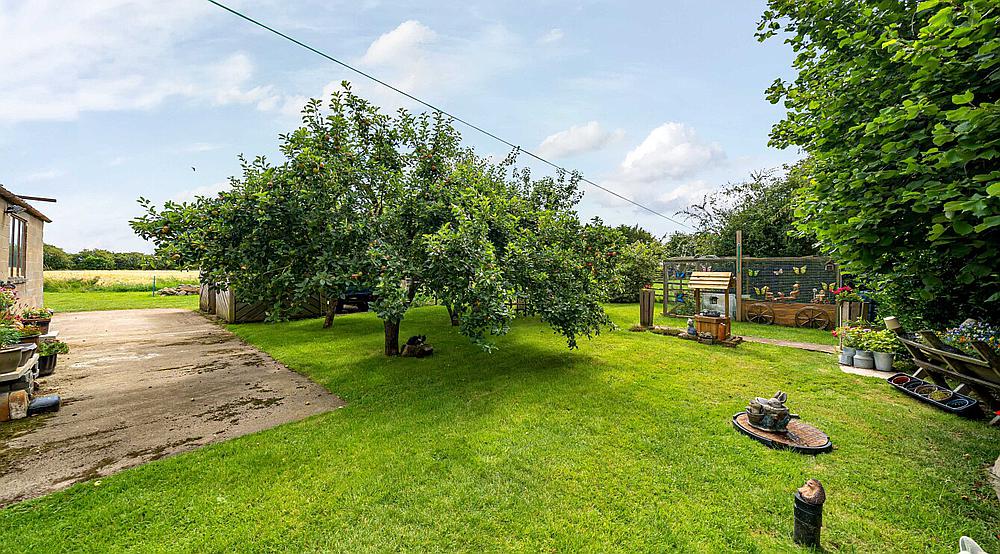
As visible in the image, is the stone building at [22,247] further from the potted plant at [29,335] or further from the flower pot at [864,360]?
the flower pot at [864,360]

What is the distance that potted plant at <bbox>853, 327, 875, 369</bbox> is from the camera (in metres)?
6.16

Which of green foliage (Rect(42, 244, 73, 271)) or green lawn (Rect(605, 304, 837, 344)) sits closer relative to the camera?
green lawn (Rect(605, 304, 837, 344))

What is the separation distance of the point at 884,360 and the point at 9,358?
11.3 meters

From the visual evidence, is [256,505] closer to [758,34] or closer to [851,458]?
[851,458]

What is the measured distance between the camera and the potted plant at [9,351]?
3.99 meters

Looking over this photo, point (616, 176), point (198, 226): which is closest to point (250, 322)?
point (198, 226)

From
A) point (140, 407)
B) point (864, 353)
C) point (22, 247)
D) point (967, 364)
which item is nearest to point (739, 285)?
point (864, 353)

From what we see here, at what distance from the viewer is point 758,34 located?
4.40m

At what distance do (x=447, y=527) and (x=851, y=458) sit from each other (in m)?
3.46

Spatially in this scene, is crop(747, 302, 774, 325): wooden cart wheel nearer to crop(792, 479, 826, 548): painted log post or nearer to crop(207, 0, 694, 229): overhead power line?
crop(207, 0, 694, 229): overhead power line

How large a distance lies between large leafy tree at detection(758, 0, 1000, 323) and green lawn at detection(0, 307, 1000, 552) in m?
1.45

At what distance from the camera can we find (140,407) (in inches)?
186

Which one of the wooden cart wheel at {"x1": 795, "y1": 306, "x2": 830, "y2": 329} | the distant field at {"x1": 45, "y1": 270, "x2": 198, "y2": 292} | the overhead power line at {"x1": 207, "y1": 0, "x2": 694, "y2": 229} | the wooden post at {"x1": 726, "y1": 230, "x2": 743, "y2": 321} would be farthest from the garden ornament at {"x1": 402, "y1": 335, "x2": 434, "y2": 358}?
the distant field at {"x1": 45, "y1": 270, "x2": 198, "y2": 292}

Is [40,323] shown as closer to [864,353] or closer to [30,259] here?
[30,259]
